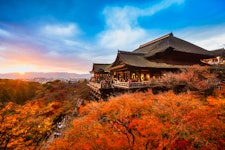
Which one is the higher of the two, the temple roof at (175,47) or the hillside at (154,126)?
the temple roof at (175,47)

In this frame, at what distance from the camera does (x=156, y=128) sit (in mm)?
8570

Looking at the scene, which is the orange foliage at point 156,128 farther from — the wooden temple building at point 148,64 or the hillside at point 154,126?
the wooden temple building at point 148,64

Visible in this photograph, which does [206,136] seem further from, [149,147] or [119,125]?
[119,125]

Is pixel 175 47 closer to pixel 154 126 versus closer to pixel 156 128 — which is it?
pixel 154 126

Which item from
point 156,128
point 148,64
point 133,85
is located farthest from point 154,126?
point 148,64

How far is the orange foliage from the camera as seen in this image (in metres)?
8.22

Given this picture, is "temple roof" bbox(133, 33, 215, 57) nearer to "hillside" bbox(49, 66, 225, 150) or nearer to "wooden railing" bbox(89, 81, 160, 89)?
"wooden railing" bbox(89, 81, 160, 89)

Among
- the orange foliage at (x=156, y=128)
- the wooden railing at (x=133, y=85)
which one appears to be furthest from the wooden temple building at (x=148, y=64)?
the orange foliage at (x=156, y=128)

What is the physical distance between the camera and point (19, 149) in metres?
10.9

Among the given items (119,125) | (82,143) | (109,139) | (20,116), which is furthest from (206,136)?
(20,116)

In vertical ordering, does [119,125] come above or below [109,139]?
above

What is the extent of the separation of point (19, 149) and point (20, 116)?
144 inches

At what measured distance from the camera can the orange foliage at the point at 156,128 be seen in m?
8.22

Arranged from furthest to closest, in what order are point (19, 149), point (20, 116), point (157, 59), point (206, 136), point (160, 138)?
1. point (157, 59)
2. point (20, 116)
3. point (19, 149)
4. point (206, 136)
5. point (160, 138)
